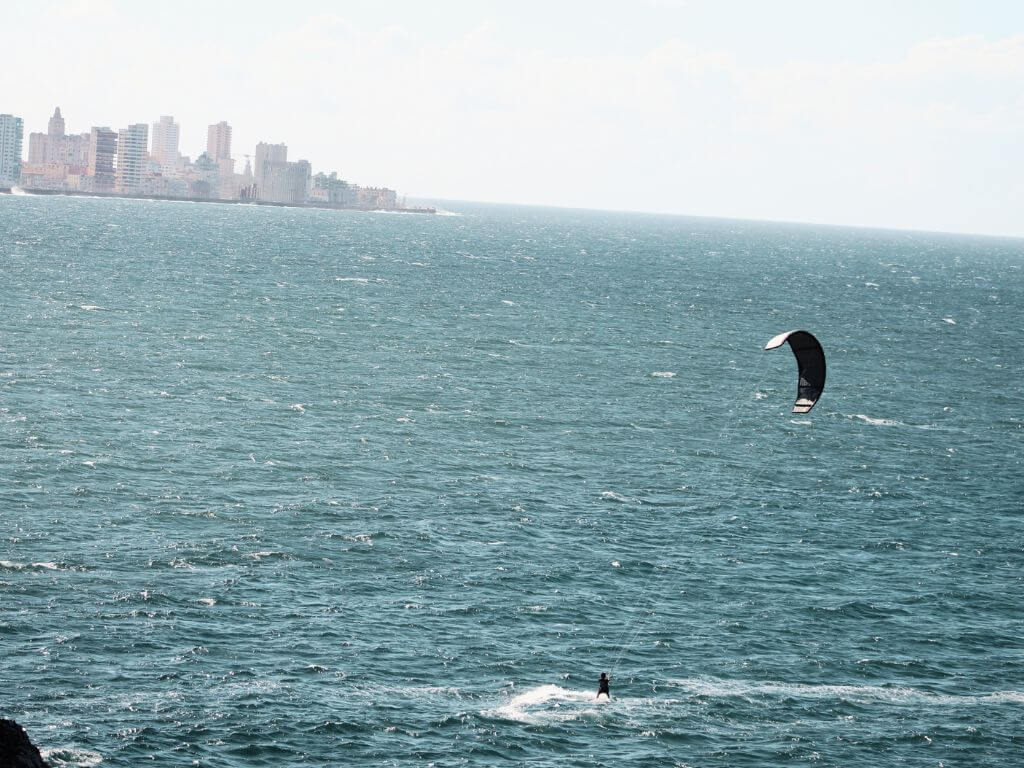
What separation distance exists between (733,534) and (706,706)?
2280cm

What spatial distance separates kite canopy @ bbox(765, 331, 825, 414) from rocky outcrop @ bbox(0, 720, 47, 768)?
3015 centimetres

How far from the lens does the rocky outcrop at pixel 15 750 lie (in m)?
32.5

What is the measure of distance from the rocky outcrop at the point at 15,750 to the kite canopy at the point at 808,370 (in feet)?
98.9

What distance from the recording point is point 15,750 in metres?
33.0

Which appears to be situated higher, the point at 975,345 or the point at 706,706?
the point at 975,345

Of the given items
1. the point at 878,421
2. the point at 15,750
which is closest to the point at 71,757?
the point at 15,750

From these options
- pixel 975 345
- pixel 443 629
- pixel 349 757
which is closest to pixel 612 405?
pixel 443 629

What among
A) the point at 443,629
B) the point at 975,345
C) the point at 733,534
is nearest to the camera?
the point at 443,629

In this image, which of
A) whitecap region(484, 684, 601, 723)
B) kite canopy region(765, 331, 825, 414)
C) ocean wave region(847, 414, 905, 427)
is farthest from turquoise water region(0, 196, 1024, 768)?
kite canopy region(765, 331, 825, 414)

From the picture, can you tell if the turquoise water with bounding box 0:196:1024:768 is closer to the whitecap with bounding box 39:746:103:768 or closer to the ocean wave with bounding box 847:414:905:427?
the whitecap with bounding box 39:746:103:768

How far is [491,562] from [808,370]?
21.1m

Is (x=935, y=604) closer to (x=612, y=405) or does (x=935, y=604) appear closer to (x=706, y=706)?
(x=706, y=706)

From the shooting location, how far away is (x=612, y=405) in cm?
10806

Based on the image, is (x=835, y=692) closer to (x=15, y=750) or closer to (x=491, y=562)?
(x=491, y=562)
